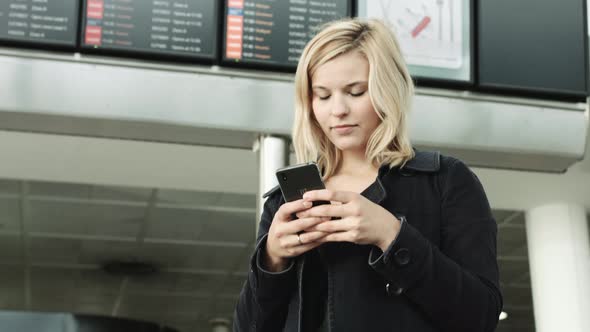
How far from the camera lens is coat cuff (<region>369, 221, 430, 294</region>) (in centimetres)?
120

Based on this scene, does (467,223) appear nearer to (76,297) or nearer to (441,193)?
(441,193)

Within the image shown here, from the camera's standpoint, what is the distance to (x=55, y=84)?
3.93 m

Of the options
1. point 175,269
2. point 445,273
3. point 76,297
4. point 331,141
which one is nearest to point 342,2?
point 331,141

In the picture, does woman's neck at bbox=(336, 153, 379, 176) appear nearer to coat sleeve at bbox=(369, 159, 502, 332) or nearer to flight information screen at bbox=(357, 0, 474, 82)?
coat sleeve at bbox=(369, 159, 502, 332)

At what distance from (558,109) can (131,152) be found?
224 centimetres

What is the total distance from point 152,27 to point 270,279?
2978 millimetres

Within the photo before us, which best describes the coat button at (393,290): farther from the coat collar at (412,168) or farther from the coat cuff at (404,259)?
the coat collar at (412,168)

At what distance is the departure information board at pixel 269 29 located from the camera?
4.14m

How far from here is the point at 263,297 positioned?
52.0 inches

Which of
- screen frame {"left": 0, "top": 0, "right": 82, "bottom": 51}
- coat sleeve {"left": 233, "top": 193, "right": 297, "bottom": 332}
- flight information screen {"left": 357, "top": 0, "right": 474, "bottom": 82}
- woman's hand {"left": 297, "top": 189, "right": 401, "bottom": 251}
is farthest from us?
flight information screen {"left": 357, "top": 0, "right": 474, "bottom": 82}

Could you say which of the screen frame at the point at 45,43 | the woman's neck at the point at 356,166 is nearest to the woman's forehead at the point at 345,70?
the woman's neck at the point at 356,166

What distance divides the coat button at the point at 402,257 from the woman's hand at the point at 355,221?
0.02m

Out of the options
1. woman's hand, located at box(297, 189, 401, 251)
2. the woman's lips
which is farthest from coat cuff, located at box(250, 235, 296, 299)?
the woman's lips

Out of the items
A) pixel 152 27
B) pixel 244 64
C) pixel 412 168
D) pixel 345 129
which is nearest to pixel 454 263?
pixel 412 168
